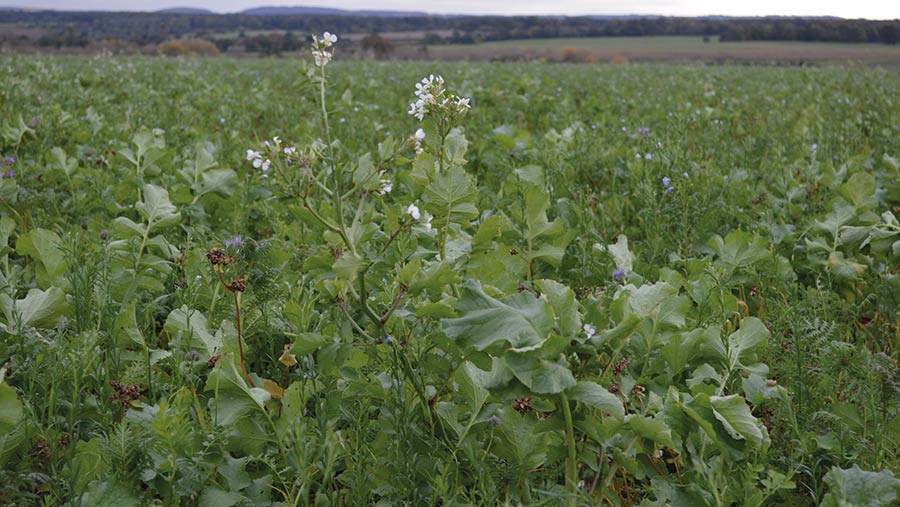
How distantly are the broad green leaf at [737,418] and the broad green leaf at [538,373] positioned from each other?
396 millimetres

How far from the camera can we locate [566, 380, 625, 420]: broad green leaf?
4.56 ft

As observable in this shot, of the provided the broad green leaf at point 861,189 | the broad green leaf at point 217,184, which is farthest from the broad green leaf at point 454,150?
the broad green leaf at point 861,189

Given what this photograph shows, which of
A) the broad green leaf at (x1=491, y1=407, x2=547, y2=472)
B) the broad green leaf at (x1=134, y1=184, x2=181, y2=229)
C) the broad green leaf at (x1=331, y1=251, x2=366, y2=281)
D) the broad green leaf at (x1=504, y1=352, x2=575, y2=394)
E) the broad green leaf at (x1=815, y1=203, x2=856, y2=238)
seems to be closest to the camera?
the broad green leaf at (x1=504, y1=352, x2=575, y2=394)

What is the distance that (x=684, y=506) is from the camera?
1.45m

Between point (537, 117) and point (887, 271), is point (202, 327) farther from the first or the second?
point (537, 117)

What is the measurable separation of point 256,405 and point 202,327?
49cm

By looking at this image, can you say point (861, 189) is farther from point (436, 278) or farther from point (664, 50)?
point (664, 50)

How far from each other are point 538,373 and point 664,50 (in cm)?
6226

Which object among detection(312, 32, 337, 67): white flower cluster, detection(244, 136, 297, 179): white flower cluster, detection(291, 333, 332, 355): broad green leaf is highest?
detection(312, 32, 337, 67): white flower cluster

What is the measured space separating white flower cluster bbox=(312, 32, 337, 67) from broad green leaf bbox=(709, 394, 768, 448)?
1.24m

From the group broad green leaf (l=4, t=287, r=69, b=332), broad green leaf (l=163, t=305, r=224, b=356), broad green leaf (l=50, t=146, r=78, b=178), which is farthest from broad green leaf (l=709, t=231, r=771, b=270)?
broad green leaf (l=50, t=146, r=78, b=178)

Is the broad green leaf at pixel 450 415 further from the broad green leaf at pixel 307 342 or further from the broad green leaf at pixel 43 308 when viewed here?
the broad green leaf at pixel 43 308

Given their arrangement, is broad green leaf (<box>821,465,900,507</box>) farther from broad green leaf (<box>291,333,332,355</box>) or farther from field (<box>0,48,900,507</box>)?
broad green leaf (<box>291,333,332,355</box>)

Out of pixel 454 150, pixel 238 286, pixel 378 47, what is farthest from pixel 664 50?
pixel 238 286
